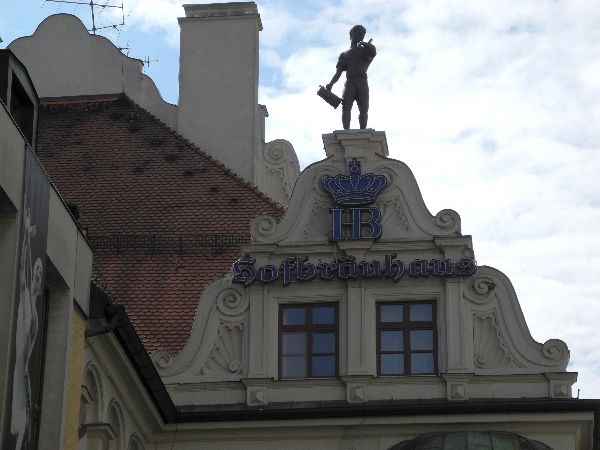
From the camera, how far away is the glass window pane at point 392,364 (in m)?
28.5

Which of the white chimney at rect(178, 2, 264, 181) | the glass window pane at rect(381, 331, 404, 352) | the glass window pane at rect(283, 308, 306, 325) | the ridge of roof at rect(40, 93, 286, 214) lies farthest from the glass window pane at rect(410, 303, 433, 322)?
the white chimney at rect(178, 2, 264, 181)

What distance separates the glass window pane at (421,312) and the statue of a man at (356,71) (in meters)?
3.50

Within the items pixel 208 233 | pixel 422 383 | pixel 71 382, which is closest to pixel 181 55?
pixel 208 233

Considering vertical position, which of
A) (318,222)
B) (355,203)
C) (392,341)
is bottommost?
(392,341)

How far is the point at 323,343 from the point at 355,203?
90.5 inches

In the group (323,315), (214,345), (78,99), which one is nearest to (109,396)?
(214,345)

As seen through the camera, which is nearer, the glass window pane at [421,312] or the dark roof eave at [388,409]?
the dark roof eave at [388,409]

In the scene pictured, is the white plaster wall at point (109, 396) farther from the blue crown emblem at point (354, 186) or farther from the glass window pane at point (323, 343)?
the blue crown emblem at point (354, 186)

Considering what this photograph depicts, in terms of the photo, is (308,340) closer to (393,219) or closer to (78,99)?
(393,219)

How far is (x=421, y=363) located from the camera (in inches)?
1123

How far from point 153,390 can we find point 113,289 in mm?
4709

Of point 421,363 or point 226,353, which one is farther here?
point 226,353

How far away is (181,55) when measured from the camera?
36719mm

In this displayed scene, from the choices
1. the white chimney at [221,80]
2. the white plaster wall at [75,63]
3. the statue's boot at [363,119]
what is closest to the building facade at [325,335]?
the statue's boot at [363,119]
